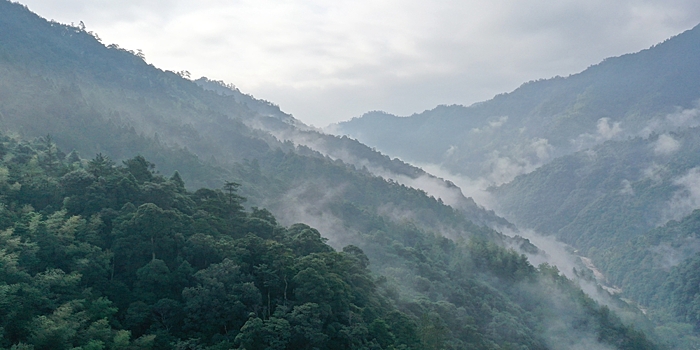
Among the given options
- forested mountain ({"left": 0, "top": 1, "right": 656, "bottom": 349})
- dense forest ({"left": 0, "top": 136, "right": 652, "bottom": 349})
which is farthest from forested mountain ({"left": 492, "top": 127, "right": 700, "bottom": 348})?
dense forest ({"left": 0, "top": 136, "right": 652, "bottom": 349})

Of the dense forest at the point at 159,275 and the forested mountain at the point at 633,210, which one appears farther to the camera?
the forested mountain at the point at 633,210

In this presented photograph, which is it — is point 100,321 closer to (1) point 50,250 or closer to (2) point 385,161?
(1) point 50,250

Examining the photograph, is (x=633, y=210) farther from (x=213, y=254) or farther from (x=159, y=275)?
(x=159, y=275)

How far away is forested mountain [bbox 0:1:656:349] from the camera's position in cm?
2247

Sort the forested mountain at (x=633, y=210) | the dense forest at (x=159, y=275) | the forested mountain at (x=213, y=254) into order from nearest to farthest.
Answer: the dense forest at (x=159, y=275) < the forested mountain at (x=213, y=254) < the forested mountain at (x=633, y=210)

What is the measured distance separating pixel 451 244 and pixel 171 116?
183ft

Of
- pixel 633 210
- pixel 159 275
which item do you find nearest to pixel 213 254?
pixel 159 275

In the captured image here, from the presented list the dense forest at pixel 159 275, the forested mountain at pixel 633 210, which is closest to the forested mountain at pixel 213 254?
the dense forest at pixel 159 275

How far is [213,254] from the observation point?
27594 millimetres

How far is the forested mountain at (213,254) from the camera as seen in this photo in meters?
22.5

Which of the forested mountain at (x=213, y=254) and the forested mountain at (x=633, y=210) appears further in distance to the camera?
the forested mountain at (x=633, y=210)

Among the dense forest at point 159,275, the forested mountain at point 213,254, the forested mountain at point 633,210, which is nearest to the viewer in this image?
the dense forest at point 159,275

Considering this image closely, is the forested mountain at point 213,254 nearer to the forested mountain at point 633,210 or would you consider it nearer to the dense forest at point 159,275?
the dense forest at point 159,275

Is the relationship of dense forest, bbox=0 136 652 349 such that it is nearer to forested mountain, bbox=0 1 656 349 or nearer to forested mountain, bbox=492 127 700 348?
forested mountain, bbox=0 1 656 349
